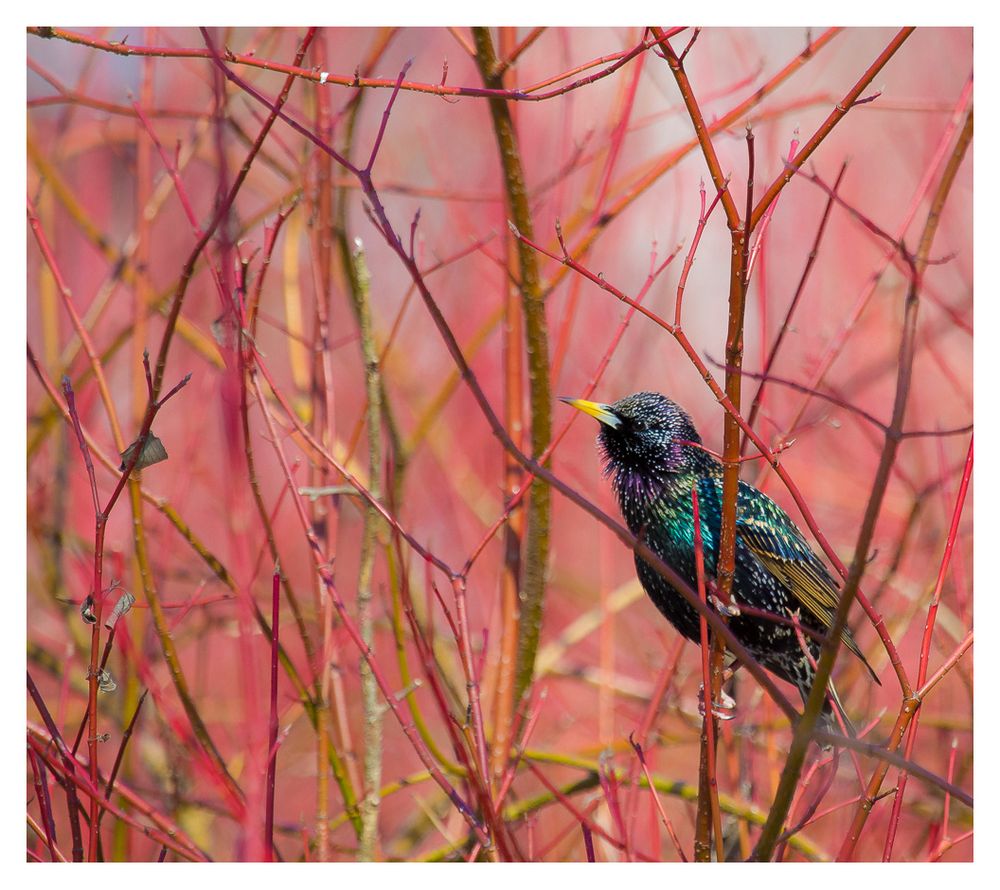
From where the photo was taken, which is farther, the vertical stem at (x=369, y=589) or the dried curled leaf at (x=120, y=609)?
the vertical stem at (x=369, y=589)

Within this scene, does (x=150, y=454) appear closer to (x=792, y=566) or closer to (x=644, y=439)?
(x=644, y=439)

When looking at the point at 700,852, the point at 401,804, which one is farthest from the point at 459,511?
the point at 700,852

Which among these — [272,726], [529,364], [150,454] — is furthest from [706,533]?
[150,454]

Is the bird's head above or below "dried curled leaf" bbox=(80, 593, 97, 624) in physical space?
above

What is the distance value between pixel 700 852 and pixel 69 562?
6.04 ft

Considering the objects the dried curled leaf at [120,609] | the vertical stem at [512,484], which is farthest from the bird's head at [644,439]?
the dried curled leaf at [120,609]

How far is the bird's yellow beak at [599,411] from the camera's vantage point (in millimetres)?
1967

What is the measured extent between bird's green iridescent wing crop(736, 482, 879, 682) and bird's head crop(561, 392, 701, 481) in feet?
0.58

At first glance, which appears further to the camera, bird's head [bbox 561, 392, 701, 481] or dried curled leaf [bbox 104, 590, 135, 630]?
bird's head [bbox 561, 392, 701, 481]

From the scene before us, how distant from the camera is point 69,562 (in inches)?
102

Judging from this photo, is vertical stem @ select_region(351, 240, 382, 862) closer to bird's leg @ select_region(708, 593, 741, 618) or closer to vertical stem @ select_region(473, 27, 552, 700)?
vertical stem @ select_region(473, 27, 552, 700)

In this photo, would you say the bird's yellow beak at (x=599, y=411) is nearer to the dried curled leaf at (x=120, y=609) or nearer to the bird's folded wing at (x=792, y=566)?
the bird's folded wing at (x=792, y=566)

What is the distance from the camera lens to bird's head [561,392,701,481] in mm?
2137

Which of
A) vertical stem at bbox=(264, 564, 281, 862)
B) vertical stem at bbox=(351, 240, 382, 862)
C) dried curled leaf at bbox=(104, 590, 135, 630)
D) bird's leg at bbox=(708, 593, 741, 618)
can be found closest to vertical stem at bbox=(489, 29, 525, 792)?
vertical stem at bbox=(351, 240, 382, 862)
